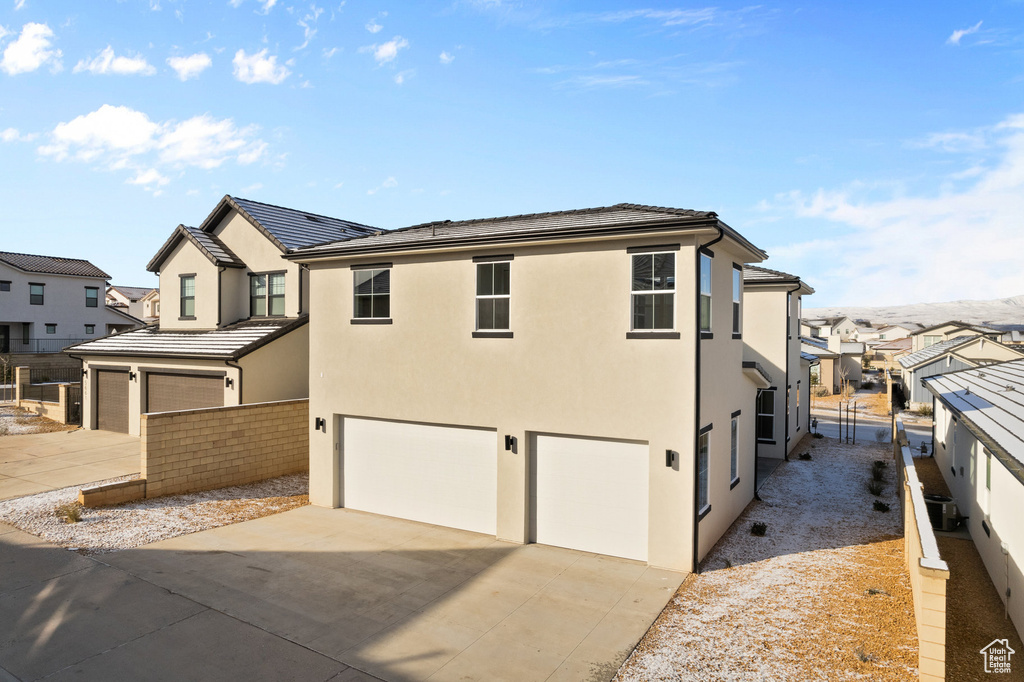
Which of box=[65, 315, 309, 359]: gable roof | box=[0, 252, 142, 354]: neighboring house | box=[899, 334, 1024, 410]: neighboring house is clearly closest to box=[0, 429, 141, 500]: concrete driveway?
box=[65, 315, 309, 359]: gable roof

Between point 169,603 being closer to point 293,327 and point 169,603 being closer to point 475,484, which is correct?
point 475,484

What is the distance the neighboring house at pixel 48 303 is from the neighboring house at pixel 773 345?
4827 cm

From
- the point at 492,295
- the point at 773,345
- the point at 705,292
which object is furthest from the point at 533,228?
the point at 773,345

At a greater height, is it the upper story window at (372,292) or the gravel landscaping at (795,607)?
the upper story window at (372,292)

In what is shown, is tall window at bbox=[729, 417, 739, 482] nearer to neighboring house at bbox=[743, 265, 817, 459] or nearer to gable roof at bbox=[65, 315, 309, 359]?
neighboring house at bbox=[743, 265, 817, 459]

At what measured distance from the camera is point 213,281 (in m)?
22.6

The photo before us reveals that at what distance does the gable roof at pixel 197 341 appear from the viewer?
743 inches

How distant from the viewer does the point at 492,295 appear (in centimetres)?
1237

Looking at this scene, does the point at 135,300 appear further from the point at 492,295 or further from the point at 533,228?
the point at 533,228

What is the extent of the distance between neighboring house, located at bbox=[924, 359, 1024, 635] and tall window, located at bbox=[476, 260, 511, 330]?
8367mm

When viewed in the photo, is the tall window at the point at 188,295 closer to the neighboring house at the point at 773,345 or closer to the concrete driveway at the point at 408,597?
the concrete driveway at the point at 408,597

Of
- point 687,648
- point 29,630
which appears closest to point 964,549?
point 687,648

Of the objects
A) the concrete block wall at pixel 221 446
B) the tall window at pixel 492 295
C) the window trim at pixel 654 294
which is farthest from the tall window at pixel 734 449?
the concrete block wall at pixel 221 446

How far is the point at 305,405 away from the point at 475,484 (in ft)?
24.8
